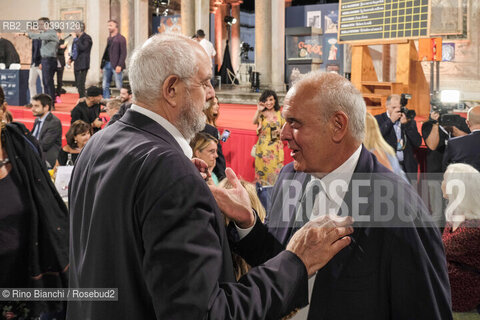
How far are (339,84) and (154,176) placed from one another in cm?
60

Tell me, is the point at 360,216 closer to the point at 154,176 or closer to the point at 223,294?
the point at 223,294

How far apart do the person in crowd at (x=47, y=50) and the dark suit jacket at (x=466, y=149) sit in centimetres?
800

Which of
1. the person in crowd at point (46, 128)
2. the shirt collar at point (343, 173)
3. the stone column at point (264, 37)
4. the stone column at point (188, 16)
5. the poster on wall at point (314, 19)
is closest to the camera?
the shirt collar at point (343, 173)

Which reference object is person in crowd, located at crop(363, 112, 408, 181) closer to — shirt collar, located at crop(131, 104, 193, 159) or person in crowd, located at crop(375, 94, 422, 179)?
person in crowd, located at crop(375, 94, 422, 179)

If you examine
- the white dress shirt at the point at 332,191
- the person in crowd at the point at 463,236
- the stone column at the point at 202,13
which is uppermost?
the stone column at the point at 202,13

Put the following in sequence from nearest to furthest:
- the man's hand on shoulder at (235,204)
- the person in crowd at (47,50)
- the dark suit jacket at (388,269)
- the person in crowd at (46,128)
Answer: the dark suit jacket at (388,269), the man's hand on shoulder at (235,204), the person in crowd at (46,128), the person in crowd at (47,50)

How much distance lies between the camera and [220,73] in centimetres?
2002

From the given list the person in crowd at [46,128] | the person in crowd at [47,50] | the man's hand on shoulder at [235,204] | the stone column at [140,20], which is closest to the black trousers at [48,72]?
the person in crowd at [47,50]

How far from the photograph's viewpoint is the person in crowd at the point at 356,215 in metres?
1.32

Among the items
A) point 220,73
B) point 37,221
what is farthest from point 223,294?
point 220,73

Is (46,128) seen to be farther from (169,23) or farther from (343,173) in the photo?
(169,23)

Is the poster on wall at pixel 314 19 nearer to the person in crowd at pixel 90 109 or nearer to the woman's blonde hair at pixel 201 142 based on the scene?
the person in crowd at pixel 90 109

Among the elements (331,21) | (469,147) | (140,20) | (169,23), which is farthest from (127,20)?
(469,147)

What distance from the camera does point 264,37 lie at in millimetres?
12688
